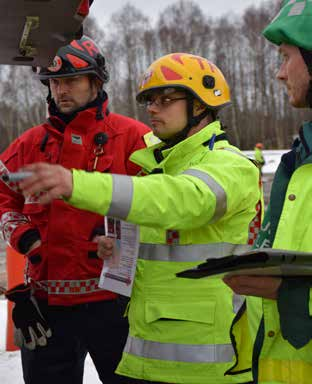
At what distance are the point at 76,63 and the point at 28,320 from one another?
1360 millimetres

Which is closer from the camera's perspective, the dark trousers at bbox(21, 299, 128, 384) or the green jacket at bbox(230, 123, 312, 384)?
the green jacket at bbox(230, 123, 312, 384)

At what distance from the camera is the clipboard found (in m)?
1.48

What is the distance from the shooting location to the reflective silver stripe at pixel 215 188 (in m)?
1.99

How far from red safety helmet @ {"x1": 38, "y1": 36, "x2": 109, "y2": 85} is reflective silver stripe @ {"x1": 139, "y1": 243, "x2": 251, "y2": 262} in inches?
47.7

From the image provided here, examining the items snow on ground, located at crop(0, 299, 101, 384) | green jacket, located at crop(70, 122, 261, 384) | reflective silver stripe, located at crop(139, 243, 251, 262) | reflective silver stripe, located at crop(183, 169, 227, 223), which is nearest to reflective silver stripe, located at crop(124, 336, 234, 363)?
green jacket, located at crop(70, 122, 261, 384)

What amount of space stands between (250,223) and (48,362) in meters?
1.31

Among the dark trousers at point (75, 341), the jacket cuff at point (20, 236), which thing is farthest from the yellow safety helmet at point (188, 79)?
the dark trousers at point (75, 341)

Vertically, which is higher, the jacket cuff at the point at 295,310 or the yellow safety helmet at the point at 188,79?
the yellow safety helmet at the point at 188,79

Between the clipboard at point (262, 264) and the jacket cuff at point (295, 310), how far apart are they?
0.03m

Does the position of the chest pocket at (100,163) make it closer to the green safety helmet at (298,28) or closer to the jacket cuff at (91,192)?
the jacket cuff at (91,192)

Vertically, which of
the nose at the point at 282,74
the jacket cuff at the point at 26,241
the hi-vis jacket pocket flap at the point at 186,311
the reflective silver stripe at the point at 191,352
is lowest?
the reflective silver stripe at the point at 191,352

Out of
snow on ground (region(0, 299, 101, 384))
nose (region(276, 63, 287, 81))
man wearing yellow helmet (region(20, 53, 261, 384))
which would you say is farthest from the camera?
snow on ground (region(0, 299, 101, 384))

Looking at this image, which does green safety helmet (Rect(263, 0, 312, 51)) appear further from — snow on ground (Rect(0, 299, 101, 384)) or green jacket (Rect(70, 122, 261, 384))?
snow on ground (Rect(0, 299, 101, 384))

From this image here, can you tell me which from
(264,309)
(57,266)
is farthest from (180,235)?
(57,266)
